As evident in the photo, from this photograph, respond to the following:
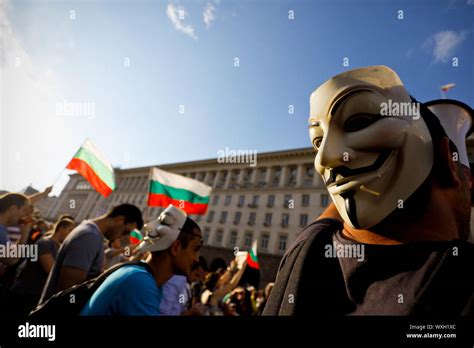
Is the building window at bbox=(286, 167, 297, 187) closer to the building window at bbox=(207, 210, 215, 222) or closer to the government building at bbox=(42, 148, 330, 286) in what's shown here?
the government building at bbox=(42, 148, 330, 286)

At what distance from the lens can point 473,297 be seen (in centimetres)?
67

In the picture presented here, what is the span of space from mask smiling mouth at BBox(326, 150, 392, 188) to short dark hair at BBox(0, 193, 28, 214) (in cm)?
443

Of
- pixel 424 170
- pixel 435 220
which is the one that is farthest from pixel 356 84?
pixel 435 220

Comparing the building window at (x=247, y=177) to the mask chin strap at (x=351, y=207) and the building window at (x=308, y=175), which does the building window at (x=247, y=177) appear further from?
the mask chin strap at (x=351, y=207)

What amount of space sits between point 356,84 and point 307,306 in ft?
3.34

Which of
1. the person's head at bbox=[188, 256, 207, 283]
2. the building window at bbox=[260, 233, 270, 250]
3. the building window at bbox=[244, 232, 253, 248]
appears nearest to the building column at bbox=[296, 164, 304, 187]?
the building window at bbox=[260, 233, 270, 250]

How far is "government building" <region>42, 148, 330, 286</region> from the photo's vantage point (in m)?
24.8

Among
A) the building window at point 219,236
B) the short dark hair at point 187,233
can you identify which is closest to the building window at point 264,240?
the building window at point 219,236

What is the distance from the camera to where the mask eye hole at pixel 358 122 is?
3.38ft

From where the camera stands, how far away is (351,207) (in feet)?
3.38

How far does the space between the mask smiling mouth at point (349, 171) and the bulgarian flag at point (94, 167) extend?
21.0 ft

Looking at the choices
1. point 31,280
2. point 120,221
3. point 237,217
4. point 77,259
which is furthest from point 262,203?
point 77,259

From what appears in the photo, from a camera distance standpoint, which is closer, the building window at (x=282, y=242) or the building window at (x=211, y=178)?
the building window at (x=282, y=242)

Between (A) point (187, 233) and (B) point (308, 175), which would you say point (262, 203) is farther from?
(A) point (187, 233)
